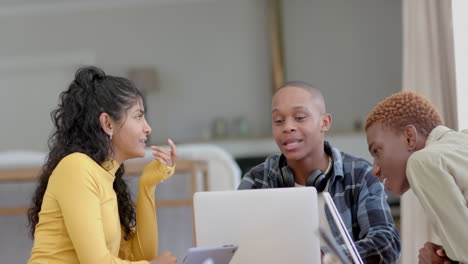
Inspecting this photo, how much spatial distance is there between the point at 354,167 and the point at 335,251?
3.04 feet

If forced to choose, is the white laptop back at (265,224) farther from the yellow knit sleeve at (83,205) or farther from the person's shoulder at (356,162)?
the person's shoulder at (356,162)

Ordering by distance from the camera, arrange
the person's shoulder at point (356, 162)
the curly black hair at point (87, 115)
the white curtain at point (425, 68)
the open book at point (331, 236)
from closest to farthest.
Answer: the open book at point (331, 236)
the curly black hair at point (87, 115)
the person's shoulder at point (356, 162)
the white curtain at point (425, 68)

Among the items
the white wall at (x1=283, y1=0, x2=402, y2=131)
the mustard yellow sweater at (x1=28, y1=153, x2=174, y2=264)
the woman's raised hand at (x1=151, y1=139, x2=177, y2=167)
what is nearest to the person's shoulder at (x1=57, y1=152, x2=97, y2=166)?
the mustard yellow sweater at (x1=28, y1=153, x2=174, y2=264)

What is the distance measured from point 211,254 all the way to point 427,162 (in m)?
0.56

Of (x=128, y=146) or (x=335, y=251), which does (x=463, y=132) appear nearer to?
(x=335, y=251)

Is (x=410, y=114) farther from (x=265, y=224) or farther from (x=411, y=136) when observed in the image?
(x=265, y=224)

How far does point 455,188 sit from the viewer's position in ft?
4.85

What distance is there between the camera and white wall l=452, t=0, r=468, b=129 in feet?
9.43

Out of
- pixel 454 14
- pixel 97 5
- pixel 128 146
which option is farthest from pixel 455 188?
pixel 97 5

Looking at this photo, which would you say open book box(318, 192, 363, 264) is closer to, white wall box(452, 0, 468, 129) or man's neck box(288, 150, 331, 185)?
man's neck box(288, 150, 331, 185)

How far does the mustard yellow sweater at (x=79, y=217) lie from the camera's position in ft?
5.63

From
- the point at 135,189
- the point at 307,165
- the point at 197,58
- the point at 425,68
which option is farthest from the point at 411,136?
the point at 197,58

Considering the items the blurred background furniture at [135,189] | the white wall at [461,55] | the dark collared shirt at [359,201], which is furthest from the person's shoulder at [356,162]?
the blurred background furniture at [135,189]

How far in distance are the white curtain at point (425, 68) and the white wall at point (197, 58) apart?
173 inches
